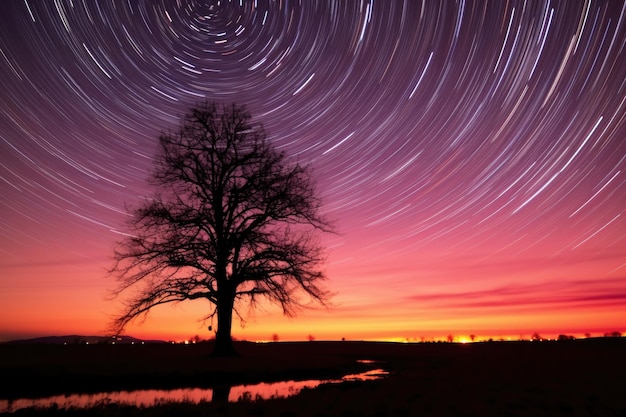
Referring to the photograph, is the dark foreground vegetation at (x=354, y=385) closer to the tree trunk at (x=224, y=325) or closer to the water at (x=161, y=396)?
the water at (x=161, y=396)

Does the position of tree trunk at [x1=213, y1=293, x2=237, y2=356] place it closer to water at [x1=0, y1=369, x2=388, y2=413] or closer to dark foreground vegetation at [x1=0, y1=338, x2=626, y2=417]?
dark foreground vegetation at [x1=0, y1=338, x2=626, y2=417]

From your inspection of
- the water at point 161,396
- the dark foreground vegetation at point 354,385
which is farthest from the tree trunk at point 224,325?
the water at point 161,396

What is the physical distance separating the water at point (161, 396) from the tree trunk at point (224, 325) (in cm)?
716

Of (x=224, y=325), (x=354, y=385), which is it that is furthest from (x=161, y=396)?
(x=224, y=325)

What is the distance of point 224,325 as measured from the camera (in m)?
21.6

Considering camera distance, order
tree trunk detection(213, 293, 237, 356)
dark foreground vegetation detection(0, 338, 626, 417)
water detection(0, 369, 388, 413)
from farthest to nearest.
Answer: tree trunk detection(213, 293, 237, 356) → water detection(0, 369, 388, 413) → dark foreground vegetation detection(0, 338, 626, 417)

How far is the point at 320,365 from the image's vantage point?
18953 millimetres

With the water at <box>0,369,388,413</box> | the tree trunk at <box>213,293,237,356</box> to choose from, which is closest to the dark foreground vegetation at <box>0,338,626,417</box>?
the water at <box>0,369,388,413</box>

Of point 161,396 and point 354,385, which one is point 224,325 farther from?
point 354,385

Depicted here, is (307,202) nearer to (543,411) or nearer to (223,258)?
(223,258)

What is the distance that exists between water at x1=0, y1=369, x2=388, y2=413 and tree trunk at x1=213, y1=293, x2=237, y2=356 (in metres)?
7.16

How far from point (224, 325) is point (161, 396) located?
9.95 meters

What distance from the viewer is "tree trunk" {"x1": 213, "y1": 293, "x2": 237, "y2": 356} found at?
21.0 m

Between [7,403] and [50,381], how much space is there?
9.67ft
